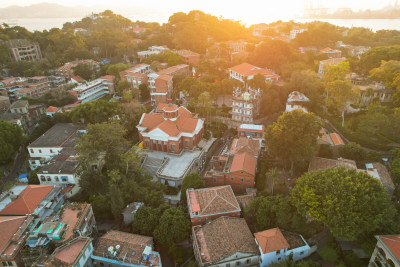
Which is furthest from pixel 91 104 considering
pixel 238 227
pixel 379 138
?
pixel 379 138

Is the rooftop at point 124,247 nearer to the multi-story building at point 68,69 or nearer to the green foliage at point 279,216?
the green foliage at point 279,216

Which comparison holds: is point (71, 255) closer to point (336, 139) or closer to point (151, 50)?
point (336, 139)

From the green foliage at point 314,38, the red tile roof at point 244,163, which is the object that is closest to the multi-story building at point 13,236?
the red tile roof at point 244,163

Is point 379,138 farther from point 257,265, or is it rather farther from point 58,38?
point 58,38

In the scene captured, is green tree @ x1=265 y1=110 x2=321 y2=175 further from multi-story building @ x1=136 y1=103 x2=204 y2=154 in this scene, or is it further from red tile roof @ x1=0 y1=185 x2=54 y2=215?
red tile roof @ x1=0 y1=185 x2=54 y2=215

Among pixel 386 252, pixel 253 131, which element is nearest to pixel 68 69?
pixel 253 131
